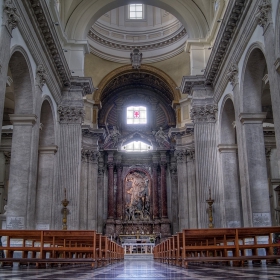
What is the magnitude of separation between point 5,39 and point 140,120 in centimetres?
2034

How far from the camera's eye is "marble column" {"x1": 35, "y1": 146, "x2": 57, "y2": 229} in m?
14.8

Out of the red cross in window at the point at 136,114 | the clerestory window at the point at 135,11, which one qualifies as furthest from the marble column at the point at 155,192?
the clerestory window at the point at 135,11

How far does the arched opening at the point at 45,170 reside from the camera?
14805mm

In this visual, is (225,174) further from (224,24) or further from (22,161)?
(22,161)

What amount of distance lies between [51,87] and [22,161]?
399 cm

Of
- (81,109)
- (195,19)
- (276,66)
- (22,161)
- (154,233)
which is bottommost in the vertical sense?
(154,233)

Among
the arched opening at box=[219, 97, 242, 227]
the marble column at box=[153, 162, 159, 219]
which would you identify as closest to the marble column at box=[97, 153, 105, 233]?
the marble column at box=[153, 162, 159, 219]

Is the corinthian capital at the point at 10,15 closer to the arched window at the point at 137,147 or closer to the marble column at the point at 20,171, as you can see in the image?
the marble column at the point at 20,171

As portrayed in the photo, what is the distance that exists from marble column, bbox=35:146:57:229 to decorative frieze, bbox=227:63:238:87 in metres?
7.10

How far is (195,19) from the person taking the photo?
1830 centimetres

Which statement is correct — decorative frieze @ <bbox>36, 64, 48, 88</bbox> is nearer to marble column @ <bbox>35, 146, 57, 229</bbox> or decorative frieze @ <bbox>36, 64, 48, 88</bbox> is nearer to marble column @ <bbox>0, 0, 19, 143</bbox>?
marble column @ <bbox>35, 146, 57, 229</bbox>

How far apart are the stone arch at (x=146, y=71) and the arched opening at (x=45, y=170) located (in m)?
10.2

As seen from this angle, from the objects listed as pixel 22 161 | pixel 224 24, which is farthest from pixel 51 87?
pixel 224 24

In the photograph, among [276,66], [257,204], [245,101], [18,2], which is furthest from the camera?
[245,101]
